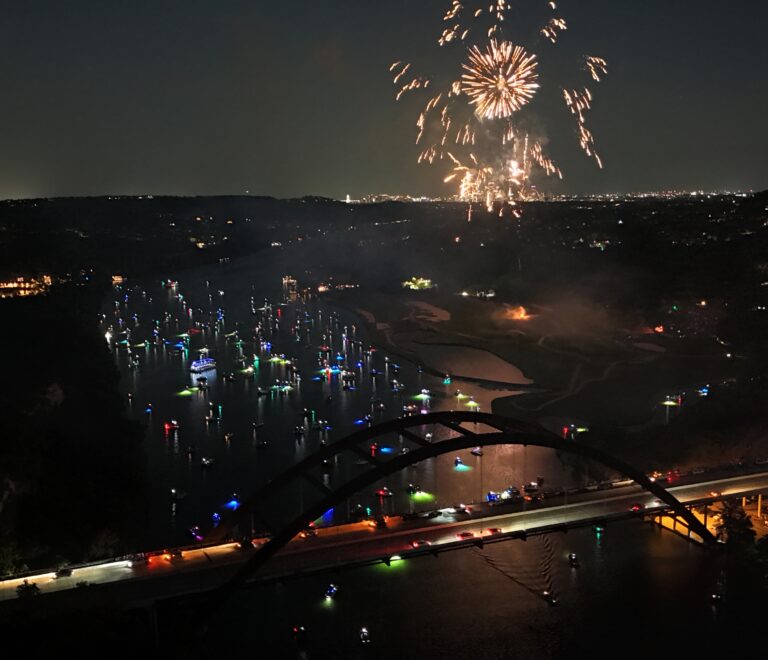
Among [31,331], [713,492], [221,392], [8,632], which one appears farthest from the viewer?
[31,331]

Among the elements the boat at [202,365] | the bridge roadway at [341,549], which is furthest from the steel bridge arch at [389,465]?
the boat at [202,365]

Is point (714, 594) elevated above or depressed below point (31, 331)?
below

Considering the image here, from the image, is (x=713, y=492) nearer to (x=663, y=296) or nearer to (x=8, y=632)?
(x=8, y=632)

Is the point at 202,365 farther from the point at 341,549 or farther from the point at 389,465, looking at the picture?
the point at 389,465

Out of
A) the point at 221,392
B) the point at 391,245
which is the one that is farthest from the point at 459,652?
the point at 391,245

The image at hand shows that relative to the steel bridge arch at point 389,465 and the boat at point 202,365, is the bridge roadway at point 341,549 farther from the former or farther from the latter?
the boat at point 202,365

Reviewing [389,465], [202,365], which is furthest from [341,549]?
[202,365]
